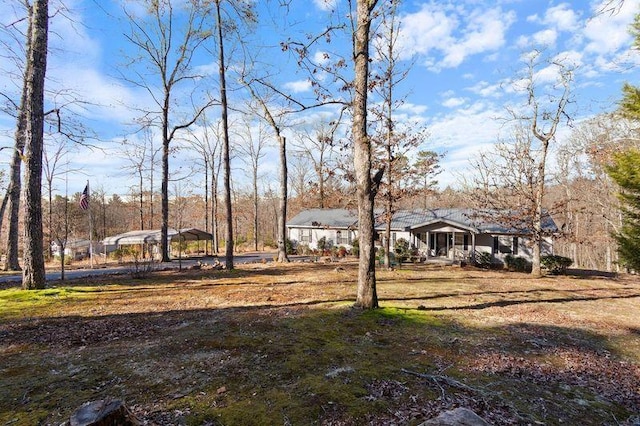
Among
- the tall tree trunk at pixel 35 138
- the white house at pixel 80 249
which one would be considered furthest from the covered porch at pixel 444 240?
the white house at pixel 80 249

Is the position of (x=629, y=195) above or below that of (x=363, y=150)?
below

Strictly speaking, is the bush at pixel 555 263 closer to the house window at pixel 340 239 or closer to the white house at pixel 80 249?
the house window at pixel 340 239

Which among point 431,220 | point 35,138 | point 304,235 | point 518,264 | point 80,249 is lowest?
point 518,264

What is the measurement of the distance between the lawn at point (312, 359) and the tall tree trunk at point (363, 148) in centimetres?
120

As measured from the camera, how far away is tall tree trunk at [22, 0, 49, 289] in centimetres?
865

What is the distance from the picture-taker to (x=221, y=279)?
1330 cm

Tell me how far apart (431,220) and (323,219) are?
12.5 meters

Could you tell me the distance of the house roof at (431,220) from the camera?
18333 millimetres

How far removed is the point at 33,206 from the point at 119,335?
5353 millimetres

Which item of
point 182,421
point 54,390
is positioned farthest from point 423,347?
point 54,390

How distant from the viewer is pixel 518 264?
1945 cm

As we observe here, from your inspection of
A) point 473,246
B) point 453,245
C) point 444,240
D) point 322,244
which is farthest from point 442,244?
point 322,244

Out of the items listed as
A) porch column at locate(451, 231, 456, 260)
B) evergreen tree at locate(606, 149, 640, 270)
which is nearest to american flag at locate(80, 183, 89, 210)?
porch column at locate(451, 231, 456, 260)

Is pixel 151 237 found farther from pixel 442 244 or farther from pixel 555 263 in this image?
pixel 555 263
